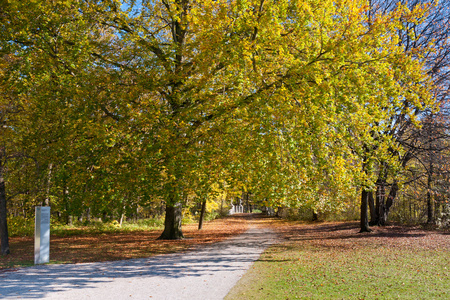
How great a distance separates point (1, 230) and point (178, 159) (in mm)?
7180

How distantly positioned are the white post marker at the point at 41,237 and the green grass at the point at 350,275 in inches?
266

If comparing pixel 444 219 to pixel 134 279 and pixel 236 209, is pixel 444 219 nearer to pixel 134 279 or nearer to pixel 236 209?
pixel 134 279

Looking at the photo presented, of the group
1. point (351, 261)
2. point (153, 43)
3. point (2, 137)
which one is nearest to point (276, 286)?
point (351, 261)

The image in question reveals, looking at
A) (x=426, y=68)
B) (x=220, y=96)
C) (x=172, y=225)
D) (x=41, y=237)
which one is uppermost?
(x=426, y=68)

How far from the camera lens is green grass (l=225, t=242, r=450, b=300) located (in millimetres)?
6820

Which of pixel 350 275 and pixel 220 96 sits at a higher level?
pixel 220 96

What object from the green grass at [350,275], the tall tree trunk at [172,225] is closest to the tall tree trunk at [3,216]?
the tall tree trunk at [172,225]

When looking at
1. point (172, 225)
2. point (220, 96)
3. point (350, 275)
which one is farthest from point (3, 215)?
point (350, 275)

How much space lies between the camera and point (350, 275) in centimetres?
842

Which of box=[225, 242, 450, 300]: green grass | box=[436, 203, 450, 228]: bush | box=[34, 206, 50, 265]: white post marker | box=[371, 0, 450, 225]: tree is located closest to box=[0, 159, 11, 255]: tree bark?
box=[34, 206, 50, 265]: white post marker

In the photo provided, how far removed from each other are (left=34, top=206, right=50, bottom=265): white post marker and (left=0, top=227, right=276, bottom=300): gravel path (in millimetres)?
502

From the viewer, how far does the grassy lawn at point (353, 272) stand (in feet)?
22.6

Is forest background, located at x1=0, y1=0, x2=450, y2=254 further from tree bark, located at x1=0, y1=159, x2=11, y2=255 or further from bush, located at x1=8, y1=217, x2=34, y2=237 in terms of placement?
bush, located at x1=8, y1=217, x2=34, y2=237

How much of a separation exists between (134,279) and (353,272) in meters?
5.99
